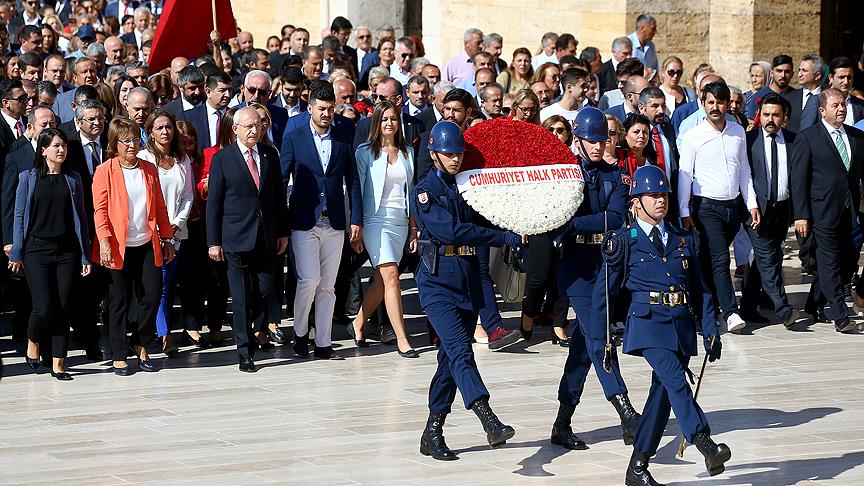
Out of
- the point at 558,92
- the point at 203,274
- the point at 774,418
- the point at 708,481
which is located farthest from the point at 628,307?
the point at 558,92

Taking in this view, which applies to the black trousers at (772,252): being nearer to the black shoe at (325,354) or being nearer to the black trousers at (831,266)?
the black trousers at (831,266)

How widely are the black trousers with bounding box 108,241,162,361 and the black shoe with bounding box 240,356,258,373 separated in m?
0.68

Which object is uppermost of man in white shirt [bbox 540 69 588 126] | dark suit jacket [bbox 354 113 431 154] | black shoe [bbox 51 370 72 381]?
man in white shirt [bbox 540 69 588 126]

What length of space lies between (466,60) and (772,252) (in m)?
6.14

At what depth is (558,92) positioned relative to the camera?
15.9 metres

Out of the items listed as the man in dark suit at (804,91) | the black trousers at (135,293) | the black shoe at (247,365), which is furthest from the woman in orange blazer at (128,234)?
the man in dark suit at (804,91)

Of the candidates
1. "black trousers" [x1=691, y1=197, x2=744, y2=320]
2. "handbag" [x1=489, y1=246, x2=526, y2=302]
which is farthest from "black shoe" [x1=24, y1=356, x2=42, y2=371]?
"black trousers" [x1=691, y1=197, x2=744, y2=320]

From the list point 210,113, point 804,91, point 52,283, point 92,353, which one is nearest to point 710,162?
point 804,91

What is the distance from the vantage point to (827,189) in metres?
13.4

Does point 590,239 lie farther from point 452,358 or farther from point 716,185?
point 716,185

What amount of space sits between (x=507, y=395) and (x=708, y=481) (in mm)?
2328

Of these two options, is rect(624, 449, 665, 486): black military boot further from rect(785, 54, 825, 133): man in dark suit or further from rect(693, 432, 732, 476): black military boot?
rect(785, 54, 825, 133): man in dark suit

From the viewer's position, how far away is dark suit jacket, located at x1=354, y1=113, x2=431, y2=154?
1279 cm

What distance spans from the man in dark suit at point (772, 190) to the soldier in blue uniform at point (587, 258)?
157 inches
